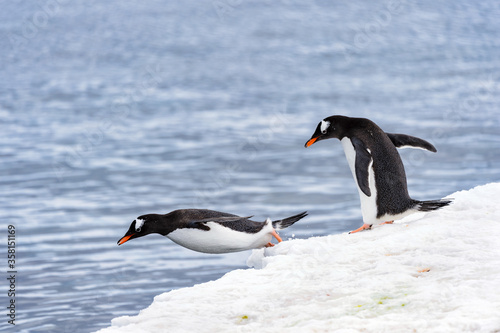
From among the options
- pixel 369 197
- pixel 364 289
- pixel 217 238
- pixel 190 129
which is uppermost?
pixel 190 129

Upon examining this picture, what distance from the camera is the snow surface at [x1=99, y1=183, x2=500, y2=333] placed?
5.11 m

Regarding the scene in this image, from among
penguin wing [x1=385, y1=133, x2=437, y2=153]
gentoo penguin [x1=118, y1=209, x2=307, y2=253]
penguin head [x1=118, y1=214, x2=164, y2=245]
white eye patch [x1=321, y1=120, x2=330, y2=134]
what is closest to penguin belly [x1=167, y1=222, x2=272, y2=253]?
gentoo penguin [x1=118, y1=209, x2=307, y2=253]

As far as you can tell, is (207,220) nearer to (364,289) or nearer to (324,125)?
(324,125)

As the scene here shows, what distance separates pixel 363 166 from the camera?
7.54 m

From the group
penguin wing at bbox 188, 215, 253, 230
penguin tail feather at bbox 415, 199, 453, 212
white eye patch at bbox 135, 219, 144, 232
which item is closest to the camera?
penguin tail feather at bbox 415, 199, 453, 212

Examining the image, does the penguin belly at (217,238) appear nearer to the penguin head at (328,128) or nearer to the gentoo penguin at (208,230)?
the gentoo penguin at (208,230)

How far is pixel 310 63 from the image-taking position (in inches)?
1829

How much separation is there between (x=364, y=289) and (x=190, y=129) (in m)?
19.9

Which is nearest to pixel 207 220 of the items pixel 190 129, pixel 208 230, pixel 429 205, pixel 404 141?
pixel 208 230

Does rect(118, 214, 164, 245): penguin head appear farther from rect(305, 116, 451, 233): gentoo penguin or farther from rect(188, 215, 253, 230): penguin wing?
rect(305, 116, 451, 233): gentoo penguin

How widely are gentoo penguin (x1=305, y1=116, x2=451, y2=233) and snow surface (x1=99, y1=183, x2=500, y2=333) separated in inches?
14.6

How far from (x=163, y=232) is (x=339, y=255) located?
6.31 ft

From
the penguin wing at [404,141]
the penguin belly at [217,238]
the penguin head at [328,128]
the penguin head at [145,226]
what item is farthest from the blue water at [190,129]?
the penguin wing at [404,141]

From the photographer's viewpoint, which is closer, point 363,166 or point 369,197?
point 363,166
